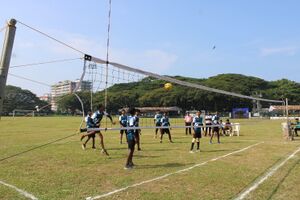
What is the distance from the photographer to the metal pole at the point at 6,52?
522 cm

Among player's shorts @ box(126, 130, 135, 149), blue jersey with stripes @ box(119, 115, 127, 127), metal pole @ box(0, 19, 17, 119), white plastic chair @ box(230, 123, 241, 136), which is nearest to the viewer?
metal pole @ box(0, 19, 17, 119)

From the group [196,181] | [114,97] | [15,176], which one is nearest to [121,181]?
[196,181]

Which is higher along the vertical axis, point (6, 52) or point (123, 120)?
point (6, 52)

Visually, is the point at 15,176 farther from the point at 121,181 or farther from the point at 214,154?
the point at 214,154

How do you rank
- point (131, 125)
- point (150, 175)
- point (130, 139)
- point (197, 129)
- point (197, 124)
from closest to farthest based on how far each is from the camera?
1. point (150, 175)
2. point (130, 139)
3. point (131, 125)
4. point (197, 129)
5. point (197, 124)

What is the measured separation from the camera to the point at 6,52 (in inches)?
209

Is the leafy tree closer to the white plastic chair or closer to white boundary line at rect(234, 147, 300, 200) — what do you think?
the white plastic chair

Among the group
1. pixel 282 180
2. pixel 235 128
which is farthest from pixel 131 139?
pixel 235 128

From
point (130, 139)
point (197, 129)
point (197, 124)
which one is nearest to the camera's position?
point (130, 139)

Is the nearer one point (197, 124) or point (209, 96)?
point (197, 124)

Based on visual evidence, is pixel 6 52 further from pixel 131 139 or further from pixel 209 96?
pixel 209 96

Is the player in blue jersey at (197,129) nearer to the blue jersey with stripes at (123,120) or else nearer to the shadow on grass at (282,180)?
the blue jersey with stripes at (123,120)

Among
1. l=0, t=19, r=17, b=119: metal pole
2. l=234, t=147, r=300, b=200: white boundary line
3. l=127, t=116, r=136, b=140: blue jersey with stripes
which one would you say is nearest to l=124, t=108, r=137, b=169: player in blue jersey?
l=127, t=116, r=136, b=140: blue jersey with stripes

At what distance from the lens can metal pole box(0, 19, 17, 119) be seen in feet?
17.1
